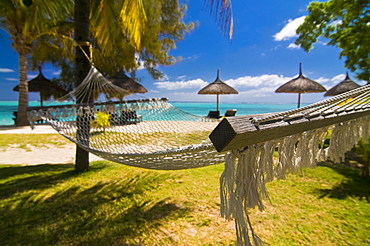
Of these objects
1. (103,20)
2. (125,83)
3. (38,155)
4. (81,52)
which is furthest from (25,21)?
(81,52)

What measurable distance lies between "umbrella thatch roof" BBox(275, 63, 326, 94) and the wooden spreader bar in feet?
25.3

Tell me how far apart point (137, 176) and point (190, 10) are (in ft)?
31.0

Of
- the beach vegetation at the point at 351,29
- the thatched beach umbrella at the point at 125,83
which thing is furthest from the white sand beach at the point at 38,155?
the beach vegetation at the point at 351,29

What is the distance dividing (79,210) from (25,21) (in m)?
6.15

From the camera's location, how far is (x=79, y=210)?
61.2 inches

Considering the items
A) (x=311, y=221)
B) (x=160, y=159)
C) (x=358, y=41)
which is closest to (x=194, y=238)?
(x=160, y=159)

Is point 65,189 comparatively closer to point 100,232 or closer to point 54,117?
point 54,117

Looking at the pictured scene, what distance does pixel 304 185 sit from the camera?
1.98m

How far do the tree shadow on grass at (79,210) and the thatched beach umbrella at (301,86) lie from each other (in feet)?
22.1

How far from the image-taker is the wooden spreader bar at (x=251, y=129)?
1.19ft

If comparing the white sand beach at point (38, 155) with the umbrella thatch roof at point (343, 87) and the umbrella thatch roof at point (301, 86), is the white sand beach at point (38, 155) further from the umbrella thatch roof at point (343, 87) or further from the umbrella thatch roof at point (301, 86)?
the umbrella thatch roof at point (343, 87)

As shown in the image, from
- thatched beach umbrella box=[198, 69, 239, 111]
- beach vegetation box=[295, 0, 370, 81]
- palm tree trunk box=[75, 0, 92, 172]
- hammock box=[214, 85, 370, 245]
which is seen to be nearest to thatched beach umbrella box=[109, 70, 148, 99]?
thatched beach umbrella box=[198, 69, 239, 111]

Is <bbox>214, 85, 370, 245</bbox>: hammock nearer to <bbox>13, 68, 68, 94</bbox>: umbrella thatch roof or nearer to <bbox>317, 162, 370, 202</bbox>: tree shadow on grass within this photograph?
<bbox>317, 162, 370, 202</bbox>: tree shadow on grass

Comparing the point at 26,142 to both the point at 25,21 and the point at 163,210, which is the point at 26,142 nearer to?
the point at 25,21
